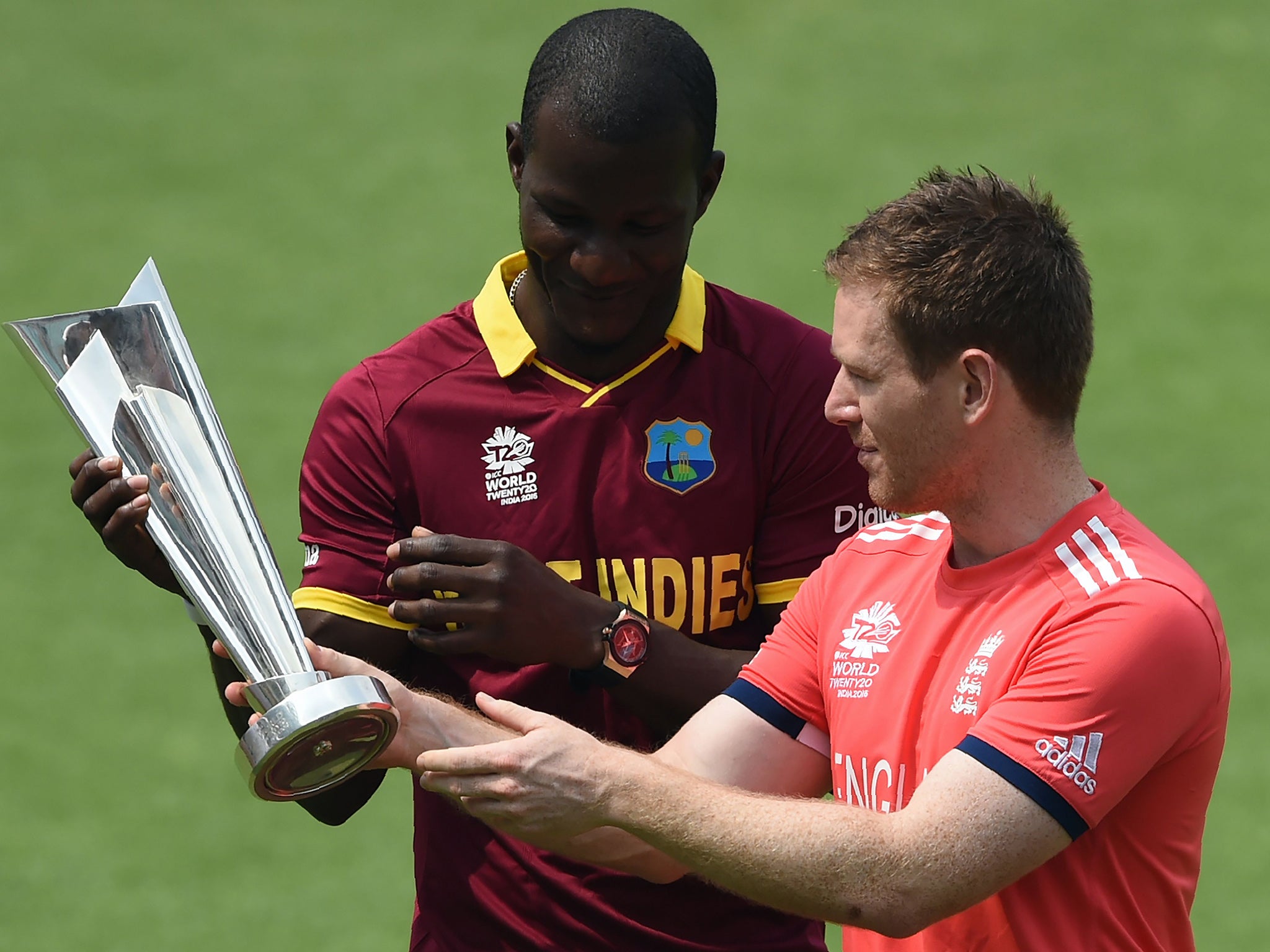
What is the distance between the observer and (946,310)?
9.46 feet

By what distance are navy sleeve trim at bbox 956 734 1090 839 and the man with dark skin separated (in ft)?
3.00

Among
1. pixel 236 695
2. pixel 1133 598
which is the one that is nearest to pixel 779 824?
pixel 1133 598

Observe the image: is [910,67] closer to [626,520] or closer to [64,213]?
[64,213]

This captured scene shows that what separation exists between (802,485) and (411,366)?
0.79m

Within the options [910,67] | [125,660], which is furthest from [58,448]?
[910,67]

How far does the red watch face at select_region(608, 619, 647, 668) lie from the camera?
138 inches

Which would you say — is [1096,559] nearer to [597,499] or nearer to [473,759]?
Answer: [473,759]

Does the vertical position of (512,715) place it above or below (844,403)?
below

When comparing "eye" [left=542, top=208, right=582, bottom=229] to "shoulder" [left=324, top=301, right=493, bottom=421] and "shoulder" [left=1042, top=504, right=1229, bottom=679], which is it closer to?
"shoulder" [left=324, top=301, right=493, bottom=421]

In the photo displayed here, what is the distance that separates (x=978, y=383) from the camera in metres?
2.90

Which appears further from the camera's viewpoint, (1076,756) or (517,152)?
(517,152)

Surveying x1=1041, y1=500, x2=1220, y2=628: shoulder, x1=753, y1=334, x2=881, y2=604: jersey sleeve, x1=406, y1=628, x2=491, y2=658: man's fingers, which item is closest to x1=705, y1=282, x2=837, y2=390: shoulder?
x1=753, y1=334, x2=881, y2=604: jersey sleeve

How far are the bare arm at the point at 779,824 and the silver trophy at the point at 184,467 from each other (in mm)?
225

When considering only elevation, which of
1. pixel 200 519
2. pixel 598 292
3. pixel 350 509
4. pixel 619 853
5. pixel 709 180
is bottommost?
pixel 619 853
